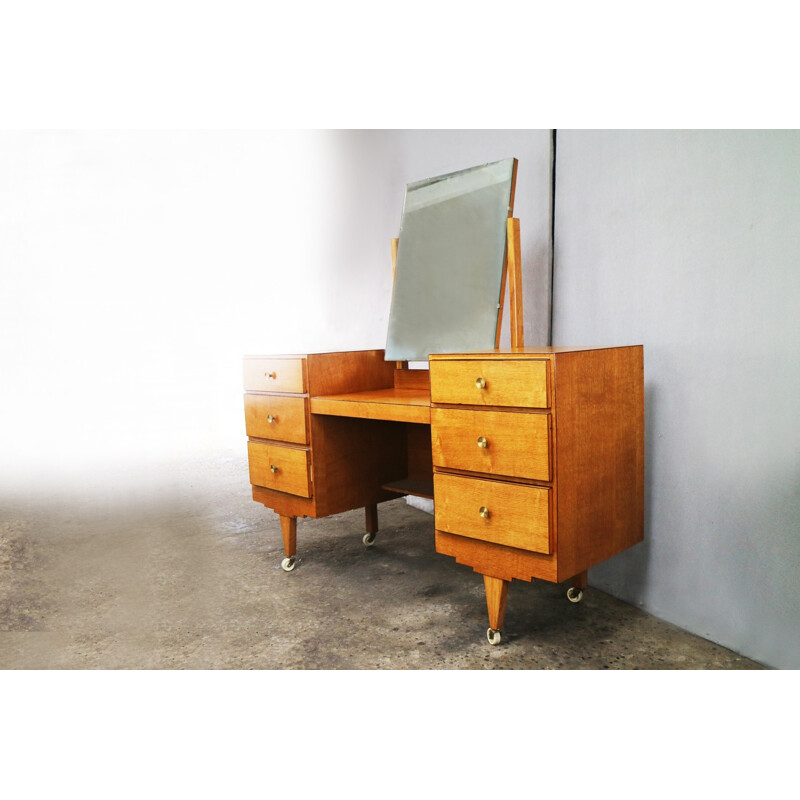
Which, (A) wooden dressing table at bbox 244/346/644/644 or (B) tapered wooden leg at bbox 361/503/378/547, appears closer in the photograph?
(A) wooden dressing table at bbox 244/346/644/644

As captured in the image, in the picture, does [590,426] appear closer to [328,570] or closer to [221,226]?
[328,570]

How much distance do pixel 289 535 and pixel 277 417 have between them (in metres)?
0.49

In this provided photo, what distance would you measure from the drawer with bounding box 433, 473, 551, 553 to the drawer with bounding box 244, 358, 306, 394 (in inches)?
29.9

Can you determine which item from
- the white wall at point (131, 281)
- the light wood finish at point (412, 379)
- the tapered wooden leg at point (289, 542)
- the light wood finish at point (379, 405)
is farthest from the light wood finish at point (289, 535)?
the white wall at point (131, 281)

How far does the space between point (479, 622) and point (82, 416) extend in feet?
13.3

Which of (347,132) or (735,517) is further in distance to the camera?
(347,132)

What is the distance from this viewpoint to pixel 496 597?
5.69ft

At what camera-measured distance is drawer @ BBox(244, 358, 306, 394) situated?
7.54 feet

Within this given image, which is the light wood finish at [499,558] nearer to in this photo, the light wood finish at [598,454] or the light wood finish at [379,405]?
the light wood finish at [598,454]

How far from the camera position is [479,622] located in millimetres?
1941

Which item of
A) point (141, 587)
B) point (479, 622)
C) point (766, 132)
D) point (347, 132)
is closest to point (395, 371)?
point (479, 622)

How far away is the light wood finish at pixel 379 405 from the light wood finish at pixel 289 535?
52 centimetres

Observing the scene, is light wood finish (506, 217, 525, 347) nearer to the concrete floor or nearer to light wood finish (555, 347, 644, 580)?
light wood finish (555, 347, 644, 580)

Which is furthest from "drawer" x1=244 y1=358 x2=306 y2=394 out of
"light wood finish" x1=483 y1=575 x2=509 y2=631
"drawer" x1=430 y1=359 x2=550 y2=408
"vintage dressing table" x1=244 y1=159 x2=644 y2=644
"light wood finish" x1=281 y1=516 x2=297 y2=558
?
"light wood finish" x1=483 y1=575 x2=509 y2=631
